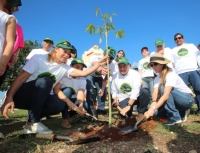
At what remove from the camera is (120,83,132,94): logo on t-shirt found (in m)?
4.42

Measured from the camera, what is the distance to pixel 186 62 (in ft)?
17.3

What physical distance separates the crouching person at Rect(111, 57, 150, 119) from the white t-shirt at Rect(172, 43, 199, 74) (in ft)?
5.33

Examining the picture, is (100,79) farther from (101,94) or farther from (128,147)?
(128,147)

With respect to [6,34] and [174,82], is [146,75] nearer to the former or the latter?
[174,82]

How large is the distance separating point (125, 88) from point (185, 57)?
2076mm

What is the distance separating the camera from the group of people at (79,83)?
2.84m

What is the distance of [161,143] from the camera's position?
2432mm

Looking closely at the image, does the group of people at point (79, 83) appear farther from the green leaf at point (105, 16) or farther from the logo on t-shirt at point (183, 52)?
the green leaf at point (105, 16)

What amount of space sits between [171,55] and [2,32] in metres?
4.70

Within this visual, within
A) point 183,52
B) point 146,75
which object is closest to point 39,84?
point 146,75

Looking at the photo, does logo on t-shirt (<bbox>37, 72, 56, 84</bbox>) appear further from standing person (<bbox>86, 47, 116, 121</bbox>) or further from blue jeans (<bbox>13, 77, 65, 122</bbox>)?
standing person (<bbox>86, 47, 116, 121</bbox>)

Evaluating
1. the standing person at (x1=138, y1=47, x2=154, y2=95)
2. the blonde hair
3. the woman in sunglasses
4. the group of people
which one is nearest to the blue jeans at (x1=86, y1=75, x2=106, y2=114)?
the group of people

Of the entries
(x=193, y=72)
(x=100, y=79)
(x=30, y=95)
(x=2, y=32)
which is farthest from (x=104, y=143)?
(x=193, y=72)

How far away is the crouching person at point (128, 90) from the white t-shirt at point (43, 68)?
5.04 feet
